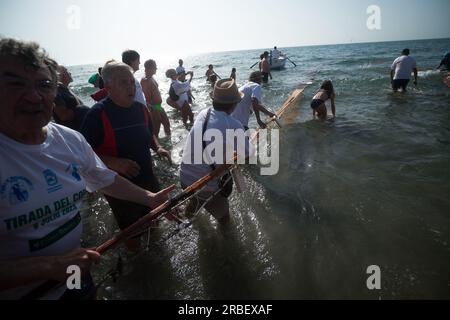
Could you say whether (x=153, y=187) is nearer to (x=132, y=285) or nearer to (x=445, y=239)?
(x=132, y=285)

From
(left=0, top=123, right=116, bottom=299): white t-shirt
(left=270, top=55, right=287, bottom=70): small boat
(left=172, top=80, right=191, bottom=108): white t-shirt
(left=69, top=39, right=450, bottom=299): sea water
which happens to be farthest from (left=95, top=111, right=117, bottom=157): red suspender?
(left=270, top=55, right=287, bottom=70): small boat

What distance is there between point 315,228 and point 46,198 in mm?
3648

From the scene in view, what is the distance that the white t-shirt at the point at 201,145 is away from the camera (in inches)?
119

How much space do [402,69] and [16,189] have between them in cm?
1499

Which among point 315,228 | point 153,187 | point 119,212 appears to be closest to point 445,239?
point 315,228

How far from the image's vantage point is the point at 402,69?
12.4m

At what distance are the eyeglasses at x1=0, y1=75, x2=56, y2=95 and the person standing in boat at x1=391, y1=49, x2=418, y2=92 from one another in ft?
46.8

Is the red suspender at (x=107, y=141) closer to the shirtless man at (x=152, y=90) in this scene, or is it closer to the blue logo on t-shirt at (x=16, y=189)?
the blue logo on t-shirt at (x=16, y=189)

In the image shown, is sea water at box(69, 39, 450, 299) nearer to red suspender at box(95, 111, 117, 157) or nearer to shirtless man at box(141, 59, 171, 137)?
shirtless man at box(141, 59, 171, 137)

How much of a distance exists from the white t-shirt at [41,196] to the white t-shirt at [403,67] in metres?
14.4

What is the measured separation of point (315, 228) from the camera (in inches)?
162

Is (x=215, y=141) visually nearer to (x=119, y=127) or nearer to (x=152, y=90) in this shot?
(x=119, y=127)

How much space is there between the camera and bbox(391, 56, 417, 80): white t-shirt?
12148 millimetres

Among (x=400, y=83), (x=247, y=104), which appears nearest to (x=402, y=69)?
(x=400, y=83)
